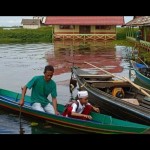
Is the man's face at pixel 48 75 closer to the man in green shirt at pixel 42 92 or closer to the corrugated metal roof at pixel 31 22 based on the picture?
the man in green shirt at pixel 42 92

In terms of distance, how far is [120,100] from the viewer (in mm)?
8977

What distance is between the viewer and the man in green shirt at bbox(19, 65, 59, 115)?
7.89m

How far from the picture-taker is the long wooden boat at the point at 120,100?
8.10 meters

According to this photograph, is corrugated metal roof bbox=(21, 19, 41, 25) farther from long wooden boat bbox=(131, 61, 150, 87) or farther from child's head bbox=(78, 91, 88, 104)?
child's head bbox=(78, 91, 88, 104)

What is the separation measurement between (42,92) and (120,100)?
81.5 inches

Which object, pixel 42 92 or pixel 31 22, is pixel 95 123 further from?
pixel 31 22

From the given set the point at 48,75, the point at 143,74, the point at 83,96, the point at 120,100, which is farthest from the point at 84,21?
the point at 83,96

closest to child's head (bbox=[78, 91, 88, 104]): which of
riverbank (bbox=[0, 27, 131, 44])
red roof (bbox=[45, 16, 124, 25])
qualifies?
red roof (bbox=[45, 16, 124, 25])
